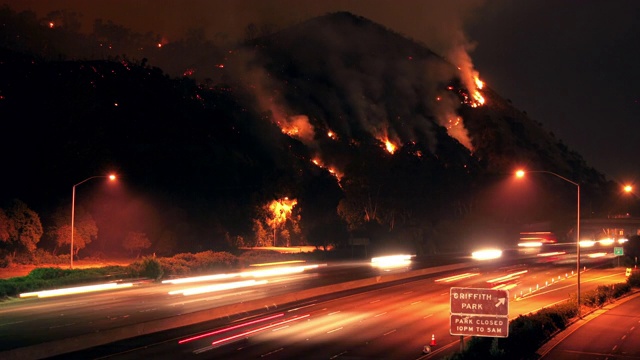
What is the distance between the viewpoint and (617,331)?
3478 centimetres

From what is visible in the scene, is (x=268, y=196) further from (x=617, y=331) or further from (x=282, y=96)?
(x=282, y=96)

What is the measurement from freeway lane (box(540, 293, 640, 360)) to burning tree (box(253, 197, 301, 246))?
6072 centimetres

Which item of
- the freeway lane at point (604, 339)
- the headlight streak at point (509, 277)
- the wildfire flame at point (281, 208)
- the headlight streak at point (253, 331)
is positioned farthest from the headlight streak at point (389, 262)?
the headlight streak at point (253, 331)

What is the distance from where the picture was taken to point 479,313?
21.1 meters

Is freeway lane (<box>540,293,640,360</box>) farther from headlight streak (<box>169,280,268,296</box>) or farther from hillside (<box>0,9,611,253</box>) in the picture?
hillside (<box>0,9,611,253</box>)

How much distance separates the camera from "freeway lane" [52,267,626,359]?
2677cm

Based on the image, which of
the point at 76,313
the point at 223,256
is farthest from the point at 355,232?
the point at 76,313

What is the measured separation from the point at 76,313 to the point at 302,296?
14071mm

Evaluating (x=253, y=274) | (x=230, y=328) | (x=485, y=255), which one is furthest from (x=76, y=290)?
(x=485, y=255)

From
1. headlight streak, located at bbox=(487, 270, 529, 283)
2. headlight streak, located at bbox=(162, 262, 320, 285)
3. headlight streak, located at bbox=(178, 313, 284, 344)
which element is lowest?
headlight streak, located at bbox=(487, 270, 529, 283)

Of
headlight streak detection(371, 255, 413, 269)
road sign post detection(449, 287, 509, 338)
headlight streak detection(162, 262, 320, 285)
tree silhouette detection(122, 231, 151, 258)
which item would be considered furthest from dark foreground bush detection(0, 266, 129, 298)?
road sign post detection(449, 287, 509, 338)

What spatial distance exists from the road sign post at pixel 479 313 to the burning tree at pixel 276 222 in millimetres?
76227

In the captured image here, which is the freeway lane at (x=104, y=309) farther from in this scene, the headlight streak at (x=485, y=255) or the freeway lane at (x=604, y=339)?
the headlight streak at (x=485, y=255)

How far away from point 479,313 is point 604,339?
1404 cm
